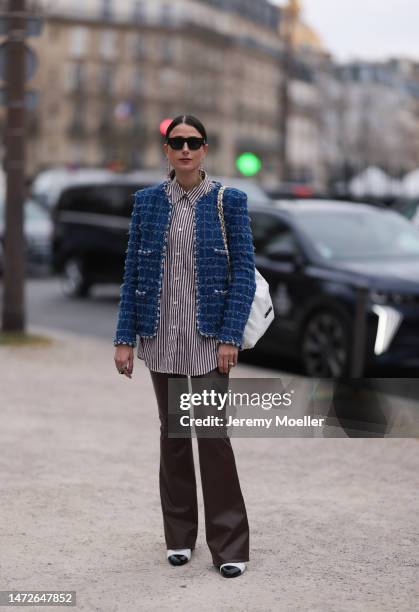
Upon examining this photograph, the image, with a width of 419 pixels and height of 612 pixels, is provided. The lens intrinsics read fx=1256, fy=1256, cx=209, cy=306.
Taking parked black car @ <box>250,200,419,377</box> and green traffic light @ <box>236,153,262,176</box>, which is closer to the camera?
parked black car @ <box>250,200,419,377</box>

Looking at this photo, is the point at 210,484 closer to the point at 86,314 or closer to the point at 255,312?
the point at 255,312

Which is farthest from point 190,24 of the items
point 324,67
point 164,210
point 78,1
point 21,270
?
point 164,210

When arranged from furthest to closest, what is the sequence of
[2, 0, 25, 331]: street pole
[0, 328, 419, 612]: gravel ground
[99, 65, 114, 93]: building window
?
[99, 65, 114, 93]: building window, [2, 0, 25, 331]: street pole, [0, 328, 419, 612]: gravel ground

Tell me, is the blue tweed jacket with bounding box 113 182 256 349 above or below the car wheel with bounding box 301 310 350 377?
above

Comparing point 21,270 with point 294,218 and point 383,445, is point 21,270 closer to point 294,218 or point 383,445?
point 294,218

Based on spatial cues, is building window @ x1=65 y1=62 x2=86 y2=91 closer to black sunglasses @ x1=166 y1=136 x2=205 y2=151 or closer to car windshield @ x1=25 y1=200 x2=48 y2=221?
car windshield @ x1=25 y1=200 x2=48 y2=221

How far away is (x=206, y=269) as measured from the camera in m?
4.67

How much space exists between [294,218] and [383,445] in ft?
14.3

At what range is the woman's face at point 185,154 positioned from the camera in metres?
4.67

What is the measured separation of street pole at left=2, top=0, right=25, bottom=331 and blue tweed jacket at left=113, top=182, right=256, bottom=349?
23.8ft

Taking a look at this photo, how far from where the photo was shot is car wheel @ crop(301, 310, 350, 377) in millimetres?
10078

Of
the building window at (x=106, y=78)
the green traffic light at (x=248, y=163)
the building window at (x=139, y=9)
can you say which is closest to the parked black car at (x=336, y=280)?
the green traffic light at (x=248, y=163)

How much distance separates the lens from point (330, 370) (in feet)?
33.5

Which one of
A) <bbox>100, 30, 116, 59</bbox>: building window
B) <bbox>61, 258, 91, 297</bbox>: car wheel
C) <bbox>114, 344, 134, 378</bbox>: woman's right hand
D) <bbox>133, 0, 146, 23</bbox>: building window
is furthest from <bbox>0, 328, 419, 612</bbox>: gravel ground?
<bbox>133, 0, 146, 23</bbox>: building window
